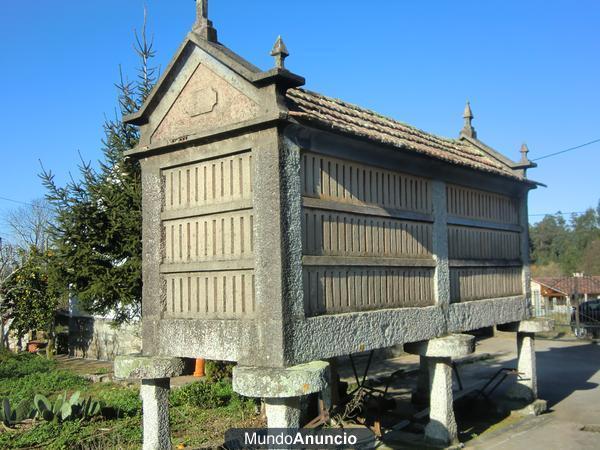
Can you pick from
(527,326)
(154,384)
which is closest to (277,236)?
(154,384)

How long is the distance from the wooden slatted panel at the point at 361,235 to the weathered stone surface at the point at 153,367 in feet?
5.80

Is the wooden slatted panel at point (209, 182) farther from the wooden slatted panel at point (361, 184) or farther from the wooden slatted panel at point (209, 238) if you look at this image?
the wooden slatted panel at point (361, 184)

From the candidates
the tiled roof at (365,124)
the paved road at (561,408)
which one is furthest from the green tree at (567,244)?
the tiled roof at (365,124)

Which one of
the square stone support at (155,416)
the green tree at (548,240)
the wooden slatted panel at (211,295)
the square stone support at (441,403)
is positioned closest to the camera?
the wooden slatted panel at (211,295)

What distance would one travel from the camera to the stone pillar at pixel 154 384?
18.9 ft

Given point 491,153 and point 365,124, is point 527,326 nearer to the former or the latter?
point 491,153

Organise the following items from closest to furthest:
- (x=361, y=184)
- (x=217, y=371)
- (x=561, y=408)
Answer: (x=361, y=184) → (x=561, y=408) → (x=217, y=371)

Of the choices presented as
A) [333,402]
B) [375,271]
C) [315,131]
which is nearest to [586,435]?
[333,402]

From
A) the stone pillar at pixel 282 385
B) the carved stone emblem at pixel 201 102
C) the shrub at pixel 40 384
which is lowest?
the shrub at pixel 40 384

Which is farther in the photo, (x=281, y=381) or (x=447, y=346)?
(x=447, y=346)

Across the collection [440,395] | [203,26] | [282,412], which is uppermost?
[203,26]

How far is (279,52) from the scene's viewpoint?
5.11 metres

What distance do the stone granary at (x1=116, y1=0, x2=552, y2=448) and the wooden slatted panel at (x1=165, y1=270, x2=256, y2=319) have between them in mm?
16

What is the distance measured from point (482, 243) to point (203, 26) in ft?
16.5
